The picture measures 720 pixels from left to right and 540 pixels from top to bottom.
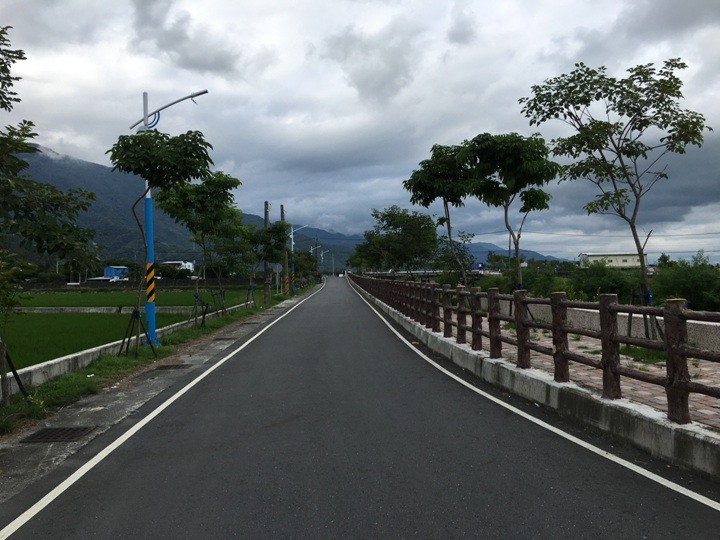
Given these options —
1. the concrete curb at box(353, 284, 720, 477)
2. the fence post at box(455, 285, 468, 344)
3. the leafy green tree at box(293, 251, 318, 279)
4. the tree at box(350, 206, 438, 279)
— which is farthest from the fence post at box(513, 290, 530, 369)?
the leafy green tree at box(293, 251, 318, 279)

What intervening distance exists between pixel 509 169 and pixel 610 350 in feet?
34.8

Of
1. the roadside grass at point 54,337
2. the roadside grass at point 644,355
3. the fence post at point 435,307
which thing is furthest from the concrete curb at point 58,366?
the roadside grass at point 644,355

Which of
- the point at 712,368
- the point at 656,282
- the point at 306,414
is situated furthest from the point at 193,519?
the point at 656,282

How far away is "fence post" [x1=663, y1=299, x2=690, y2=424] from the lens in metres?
5.49

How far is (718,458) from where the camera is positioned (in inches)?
191

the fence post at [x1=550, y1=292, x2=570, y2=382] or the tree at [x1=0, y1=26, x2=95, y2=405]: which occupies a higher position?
the tree at [x1=0, y1=26, x2=95, y2=405]

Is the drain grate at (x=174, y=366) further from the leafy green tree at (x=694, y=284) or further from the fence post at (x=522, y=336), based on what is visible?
the leafy green tree at (x=694, y=284)

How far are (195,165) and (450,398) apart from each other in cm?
887

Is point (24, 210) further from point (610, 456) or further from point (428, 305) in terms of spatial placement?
point (428, 305)

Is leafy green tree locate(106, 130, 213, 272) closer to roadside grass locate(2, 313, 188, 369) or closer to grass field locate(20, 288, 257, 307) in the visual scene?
roadside grass locate(2, 313, 188, 369)

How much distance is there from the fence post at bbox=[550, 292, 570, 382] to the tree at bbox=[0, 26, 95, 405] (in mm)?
6192

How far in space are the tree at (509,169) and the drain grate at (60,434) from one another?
36.3 feet

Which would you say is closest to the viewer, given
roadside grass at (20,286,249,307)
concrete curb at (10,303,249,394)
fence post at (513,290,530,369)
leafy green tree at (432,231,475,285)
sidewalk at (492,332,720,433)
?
sidewalk at (492,332,720,433)

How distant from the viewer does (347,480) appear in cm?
508
